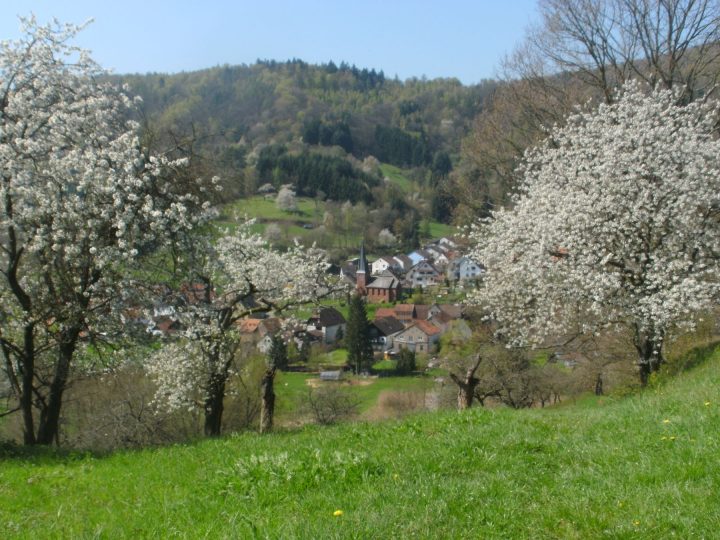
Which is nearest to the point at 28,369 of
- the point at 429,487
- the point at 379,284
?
the point at 429,487

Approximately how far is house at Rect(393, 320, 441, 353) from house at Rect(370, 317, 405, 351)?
Answer: 2.41 feet

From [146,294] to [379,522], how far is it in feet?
29.4

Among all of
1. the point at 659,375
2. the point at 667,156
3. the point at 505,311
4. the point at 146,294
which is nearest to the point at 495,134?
the point at 505,311

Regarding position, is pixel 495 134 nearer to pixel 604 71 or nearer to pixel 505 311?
pixel 604 71

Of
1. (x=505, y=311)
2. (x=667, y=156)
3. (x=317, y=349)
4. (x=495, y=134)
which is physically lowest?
(x=317, y=349)

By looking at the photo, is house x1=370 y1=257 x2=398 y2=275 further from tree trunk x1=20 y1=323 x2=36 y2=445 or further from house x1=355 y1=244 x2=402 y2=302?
tree trunk x1=20 y1=323 x2=36 y2=445

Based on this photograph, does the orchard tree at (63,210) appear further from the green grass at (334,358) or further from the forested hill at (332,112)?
the forested hill at (332,112)

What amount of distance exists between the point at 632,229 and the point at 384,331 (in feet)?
177

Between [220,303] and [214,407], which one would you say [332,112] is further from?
[214,407]

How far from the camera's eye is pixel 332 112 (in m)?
166

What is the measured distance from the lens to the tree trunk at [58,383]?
12.6 m

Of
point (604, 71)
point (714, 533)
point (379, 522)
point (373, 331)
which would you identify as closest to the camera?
point (714, 533)

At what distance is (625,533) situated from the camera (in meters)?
4.63

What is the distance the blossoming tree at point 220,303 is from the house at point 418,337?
4101 centimetres
